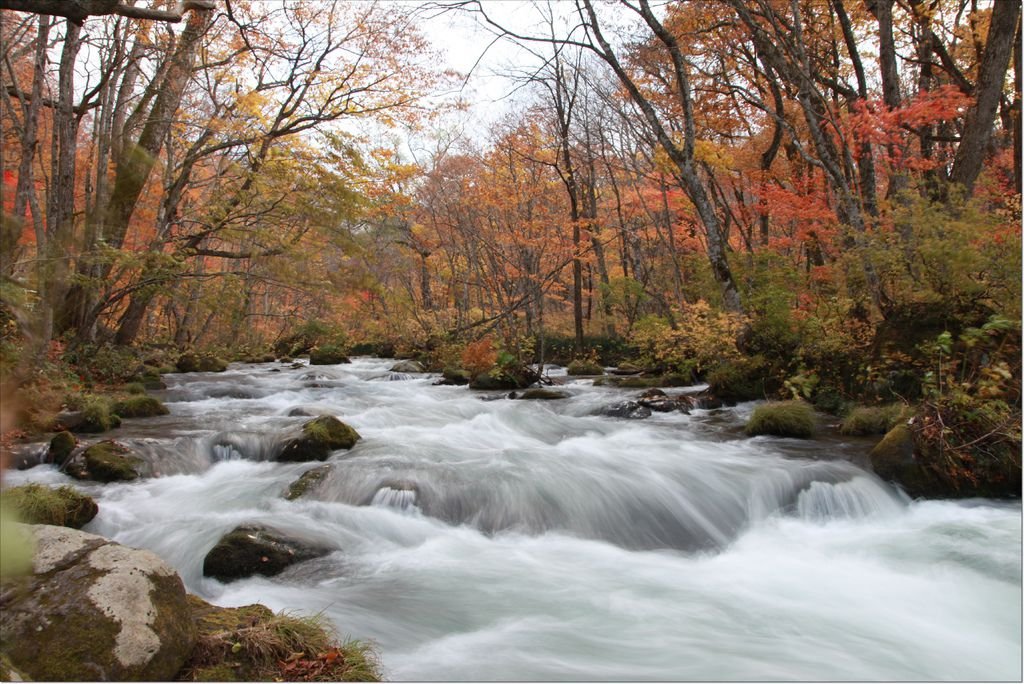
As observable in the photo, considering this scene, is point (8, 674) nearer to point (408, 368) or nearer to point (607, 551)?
point (607, 551)

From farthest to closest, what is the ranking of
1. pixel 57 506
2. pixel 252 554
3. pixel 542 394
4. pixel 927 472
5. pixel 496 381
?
1. pixel 496 381
2. pixel 542 394
3. pixel 927 472
4. pixel 57 506
5. pixel 252 554

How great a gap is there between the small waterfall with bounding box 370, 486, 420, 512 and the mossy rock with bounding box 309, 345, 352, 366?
16.4 meters

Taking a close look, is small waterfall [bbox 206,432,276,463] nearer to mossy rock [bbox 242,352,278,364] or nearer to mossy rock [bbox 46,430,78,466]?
mossy rock [bbox 46,430,78,466]

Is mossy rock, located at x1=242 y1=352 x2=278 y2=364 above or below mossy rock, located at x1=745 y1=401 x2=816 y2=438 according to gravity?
below

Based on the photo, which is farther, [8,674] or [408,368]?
[408,368]

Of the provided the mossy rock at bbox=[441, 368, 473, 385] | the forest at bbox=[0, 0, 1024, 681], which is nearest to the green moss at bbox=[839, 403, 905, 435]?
the forest at bbox=[0, 0, 1024, 681]

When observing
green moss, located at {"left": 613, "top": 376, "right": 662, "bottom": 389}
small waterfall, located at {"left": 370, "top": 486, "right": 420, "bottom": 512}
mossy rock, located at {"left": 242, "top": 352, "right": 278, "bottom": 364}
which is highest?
green moss, located at {"left": 613, "top": 376, "right": 662, "bottom": 389}

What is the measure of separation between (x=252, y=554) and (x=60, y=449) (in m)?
3.94

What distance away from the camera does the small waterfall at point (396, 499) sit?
6348 mm

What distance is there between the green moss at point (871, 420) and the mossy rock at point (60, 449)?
10017 millimetres

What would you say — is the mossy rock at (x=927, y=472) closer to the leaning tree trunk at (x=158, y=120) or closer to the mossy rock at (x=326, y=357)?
the leaning tree trunk at (x=158, y=120)

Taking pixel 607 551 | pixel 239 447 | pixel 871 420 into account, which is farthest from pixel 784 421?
pixel 239 447

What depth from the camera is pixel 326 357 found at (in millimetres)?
22156

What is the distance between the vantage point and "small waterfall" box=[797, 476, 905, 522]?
251 inches
